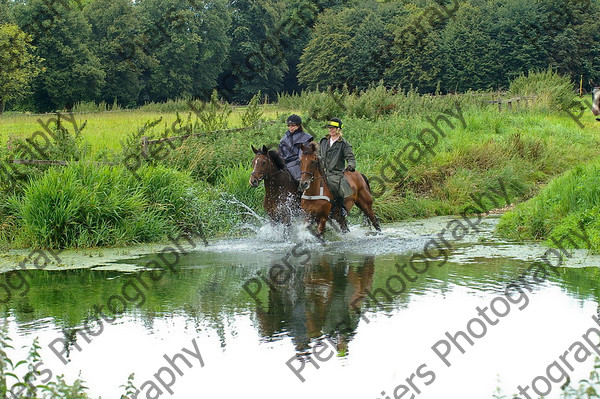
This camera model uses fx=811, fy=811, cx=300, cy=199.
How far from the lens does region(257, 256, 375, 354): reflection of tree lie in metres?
8.52

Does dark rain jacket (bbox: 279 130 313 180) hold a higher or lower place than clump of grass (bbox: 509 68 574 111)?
higher

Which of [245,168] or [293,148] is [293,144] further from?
[245,168]

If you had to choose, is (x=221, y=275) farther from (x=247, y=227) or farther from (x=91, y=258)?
(x=247, y=227)

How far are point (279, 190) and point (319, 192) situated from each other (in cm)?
80

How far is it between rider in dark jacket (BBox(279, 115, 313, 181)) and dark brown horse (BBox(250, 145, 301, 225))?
42 centimetres

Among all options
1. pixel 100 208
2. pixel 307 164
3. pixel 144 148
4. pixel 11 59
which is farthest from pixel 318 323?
pixel 11 59

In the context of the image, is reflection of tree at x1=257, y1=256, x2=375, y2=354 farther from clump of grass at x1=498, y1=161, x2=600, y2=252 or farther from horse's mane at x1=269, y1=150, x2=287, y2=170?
clump of grass at x1=498, y1=161, x2=600, y2=252

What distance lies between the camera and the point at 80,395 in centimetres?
562

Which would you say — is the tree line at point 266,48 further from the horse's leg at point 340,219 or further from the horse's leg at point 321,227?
the horse's leg at point 321,227

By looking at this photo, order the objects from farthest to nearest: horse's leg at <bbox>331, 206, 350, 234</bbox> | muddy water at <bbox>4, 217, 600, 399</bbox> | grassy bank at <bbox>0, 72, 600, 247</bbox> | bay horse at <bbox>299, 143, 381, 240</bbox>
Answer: horse's leg at <bbox>331, 206, 350, 234</bbox>
grassy bank at <bbox>0, 72, 600, 247</bbox>
bay horse at <bbox>299, 143, 381, 240</bbox>
muddy water at <bbox>4, 217, 600, 399</bbox>

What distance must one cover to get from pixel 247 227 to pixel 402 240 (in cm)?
344

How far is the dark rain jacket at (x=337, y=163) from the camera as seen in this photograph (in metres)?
15.2

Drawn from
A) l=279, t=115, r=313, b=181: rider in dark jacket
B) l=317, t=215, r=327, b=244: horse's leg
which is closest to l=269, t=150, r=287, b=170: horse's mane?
l=279, t=115, r=313, b=181: rider in dark jacket

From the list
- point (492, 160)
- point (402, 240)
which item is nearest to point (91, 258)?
point (402, 240)
